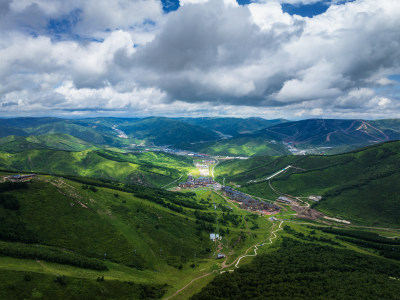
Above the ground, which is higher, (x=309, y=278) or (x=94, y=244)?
(x=94, y=244)

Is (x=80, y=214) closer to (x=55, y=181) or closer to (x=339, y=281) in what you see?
(x=55, y=181)

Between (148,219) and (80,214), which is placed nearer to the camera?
(80,214)

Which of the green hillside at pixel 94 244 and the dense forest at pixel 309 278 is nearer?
the green hillside at pixel 94 244

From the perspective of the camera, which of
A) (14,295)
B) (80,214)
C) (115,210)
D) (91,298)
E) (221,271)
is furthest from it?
(115,210)

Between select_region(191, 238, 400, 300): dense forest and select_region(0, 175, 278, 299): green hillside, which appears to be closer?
select_region(0, 175, 278, 299): green hillside

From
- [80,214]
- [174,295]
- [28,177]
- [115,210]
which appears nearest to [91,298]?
[174,295]

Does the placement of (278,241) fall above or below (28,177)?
below

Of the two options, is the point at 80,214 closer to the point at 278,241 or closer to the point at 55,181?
the point at 55,181

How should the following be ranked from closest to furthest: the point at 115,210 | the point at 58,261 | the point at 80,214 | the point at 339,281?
the point at 58,261 → the point at 339,281 → the point at 80,214 → the point at 115,210

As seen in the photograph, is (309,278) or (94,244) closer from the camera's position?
(309,278)

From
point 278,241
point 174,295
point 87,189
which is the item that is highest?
point 87,189

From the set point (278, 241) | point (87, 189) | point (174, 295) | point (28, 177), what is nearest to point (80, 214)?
point (87, 189)
